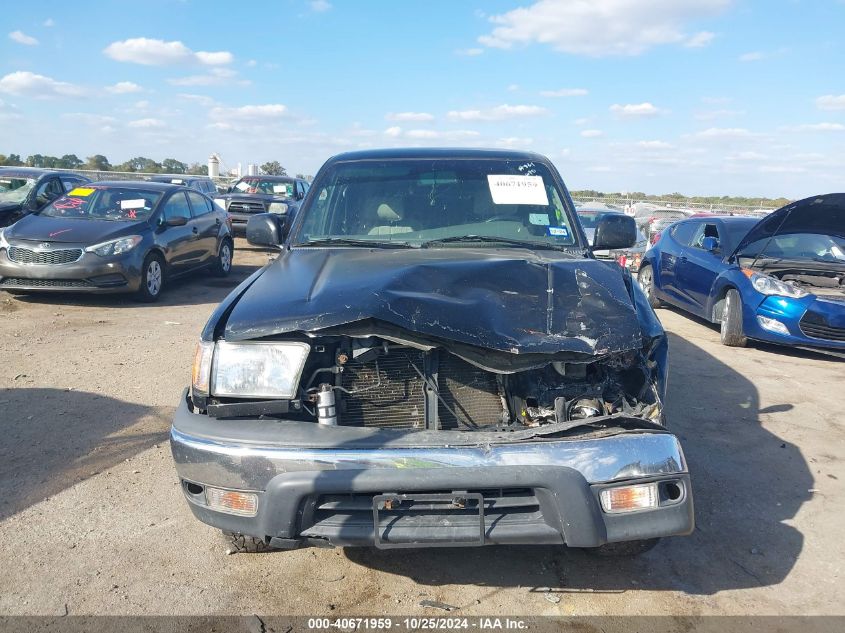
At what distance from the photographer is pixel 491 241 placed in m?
3.90

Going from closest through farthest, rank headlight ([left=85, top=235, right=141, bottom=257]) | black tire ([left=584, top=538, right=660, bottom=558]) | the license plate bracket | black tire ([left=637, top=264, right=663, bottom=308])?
the license plate bracket → black tire ([left=584, top=538, right=660, bottom=558]) → headlight ([left=85, top=235, right=141, bottom=257]) → black tire ([left=637, top=264, right=663, bottom=308])

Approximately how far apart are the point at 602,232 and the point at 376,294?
2.09m

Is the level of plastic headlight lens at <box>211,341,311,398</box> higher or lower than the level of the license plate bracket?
higher

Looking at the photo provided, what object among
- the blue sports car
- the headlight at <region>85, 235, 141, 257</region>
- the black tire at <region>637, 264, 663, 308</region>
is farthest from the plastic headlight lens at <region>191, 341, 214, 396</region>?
the black tire at <region>637, 264, 663, 308</region>

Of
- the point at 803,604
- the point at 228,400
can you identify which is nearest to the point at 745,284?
the point at 803,604

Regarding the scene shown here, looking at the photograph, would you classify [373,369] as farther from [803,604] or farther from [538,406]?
[803,604]

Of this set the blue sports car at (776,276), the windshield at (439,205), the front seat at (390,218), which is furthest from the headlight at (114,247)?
the blue sports car at (776,276)

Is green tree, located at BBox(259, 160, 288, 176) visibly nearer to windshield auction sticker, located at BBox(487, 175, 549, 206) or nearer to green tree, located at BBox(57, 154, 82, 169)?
green tree, located at BBox(57, 154, 82, 169)

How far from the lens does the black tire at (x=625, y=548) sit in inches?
116

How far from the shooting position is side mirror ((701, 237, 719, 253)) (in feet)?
28.3

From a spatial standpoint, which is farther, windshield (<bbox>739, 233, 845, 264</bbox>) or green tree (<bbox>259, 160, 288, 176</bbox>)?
green tree (<bbox>259, 160, 288, 176</bbox>)

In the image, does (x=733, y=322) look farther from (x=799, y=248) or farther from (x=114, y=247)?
(x=114, y=247)

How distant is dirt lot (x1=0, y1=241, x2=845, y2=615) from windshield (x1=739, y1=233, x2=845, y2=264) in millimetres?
2744

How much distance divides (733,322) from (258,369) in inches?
Result: 257
